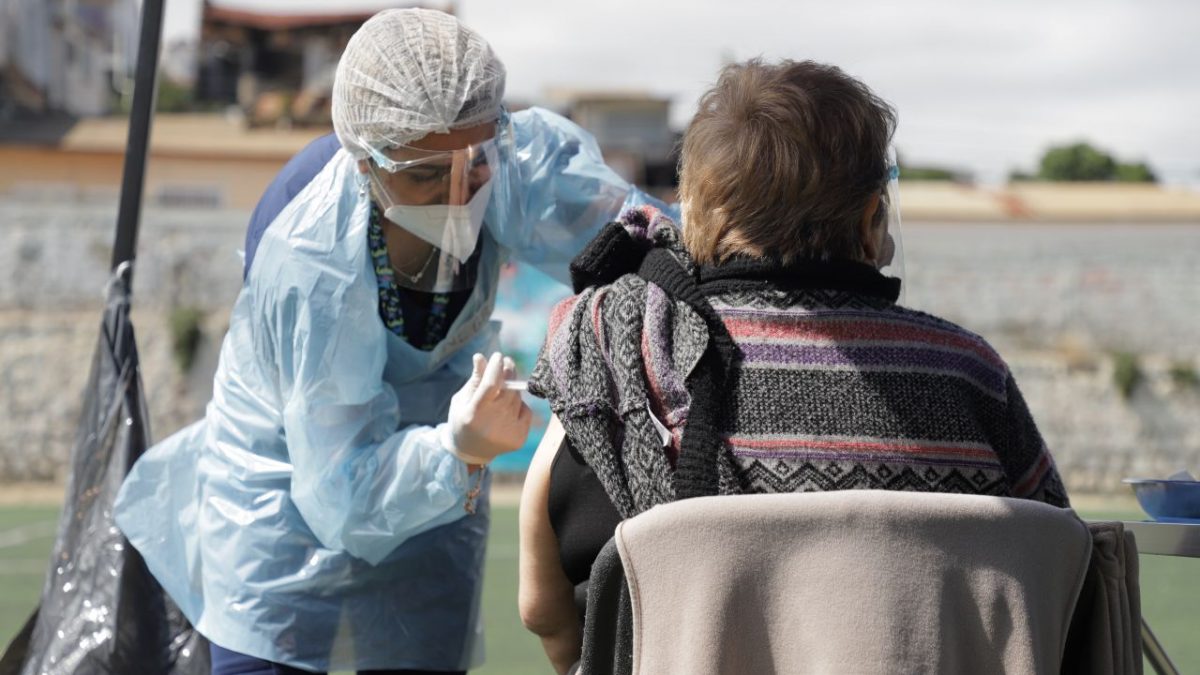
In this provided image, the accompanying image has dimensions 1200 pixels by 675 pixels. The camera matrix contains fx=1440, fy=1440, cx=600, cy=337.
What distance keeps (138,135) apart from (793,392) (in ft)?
5.29

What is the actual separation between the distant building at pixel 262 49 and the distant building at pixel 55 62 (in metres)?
2.18

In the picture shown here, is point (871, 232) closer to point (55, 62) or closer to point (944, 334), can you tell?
point (944, 334)

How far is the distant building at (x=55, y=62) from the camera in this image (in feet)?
99.7

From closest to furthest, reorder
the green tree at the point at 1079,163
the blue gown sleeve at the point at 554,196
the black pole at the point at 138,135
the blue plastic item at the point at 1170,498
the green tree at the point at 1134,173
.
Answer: the blue plastic item at the point at 1170,498 → the blue gown sleeve at the point at 554,196 → the black pole at the point at 138,135 → the green tree at the point at 1134,173 → the green tree at the point at 1079,163

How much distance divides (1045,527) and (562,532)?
1.71ft

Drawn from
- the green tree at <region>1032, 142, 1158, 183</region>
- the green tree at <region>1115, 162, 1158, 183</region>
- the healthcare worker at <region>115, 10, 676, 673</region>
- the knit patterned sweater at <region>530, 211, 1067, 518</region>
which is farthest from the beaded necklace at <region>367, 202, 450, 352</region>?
the green tree at <region>1032, 142, 1158, 183</region>

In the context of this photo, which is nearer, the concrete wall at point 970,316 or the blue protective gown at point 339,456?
the blue protective gown at point 339,456

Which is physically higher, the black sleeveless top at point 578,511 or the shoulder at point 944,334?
the shoulder at point 944,334

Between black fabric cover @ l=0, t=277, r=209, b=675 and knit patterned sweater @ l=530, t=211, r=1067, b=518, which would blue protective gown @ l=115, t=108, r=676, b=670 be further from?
knit patterned sweater @ l=530, t=211, r=1067, b=518

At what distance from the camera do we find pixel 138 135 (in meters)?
2.65

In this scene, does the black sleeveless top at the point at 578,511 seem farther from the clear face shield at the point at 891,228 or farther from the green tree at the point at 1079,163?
the green tree at the point at 1079,163

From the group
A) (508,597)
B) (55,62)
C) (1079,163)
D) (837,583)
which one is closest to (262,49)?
(55,62)

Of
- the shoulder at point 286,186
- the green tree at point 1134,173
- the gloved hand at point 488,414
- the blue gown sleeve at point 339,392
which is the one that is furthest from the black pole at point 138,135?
the green tree at point 1134,173

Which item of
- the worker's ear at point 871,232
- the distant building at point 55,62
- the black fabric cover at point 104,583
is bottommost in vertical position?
the distant building at point 55,62
